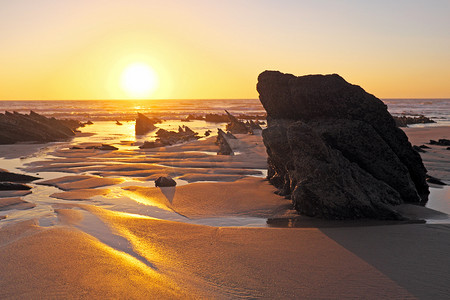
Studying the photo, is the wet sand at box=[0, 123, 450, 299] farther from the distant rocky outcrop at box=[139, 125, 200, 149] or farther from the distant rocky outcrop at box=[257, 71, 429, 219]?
the distant rocky outcrop at box=[139, 125, 200, 149]

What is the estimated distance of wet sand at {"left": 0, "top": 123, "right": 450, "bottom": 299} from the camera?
14.2 feet

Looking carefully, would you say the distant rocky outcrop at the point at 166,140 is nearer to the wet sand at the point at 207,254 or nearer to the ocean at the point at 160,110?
the wet sand at the point at 207,254

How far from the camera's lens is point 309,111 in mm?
9844

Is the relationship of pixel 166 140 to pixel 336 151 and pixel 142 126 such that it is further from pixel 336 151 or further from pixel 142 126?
pixel 336 151

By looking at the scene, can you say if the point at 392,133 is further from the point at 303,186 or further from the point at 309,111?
the point at 303,186

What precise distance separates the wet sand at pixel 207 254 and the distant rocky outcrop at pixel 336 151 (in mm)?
618

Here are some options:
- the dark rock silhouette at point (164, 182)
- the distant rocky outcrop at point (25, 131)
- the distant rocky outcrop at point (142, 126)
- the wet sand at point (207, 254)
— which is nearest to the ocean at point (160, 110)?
the distant rocky outcrop at point (142, 126)

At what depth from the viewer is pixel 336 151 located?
8344 mm

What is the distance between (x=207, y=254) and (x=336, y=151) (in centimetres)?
435

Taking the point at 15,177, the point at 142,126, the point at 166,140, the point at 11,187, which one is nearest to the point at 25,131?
the point at 142,126

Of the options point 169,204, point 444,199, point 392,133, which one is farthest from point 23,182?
point 444,199

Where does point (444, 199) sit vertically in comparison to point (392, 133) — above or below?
below

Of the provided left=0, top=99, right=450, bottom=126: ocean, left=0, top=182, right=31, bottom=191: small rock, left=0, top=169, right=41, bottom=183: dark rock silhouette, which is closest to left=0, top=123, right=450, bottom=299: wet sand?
left=0, top=182, right=31, bottom=191: small rock

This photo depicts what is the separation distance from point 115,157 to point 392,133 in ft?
38.4
